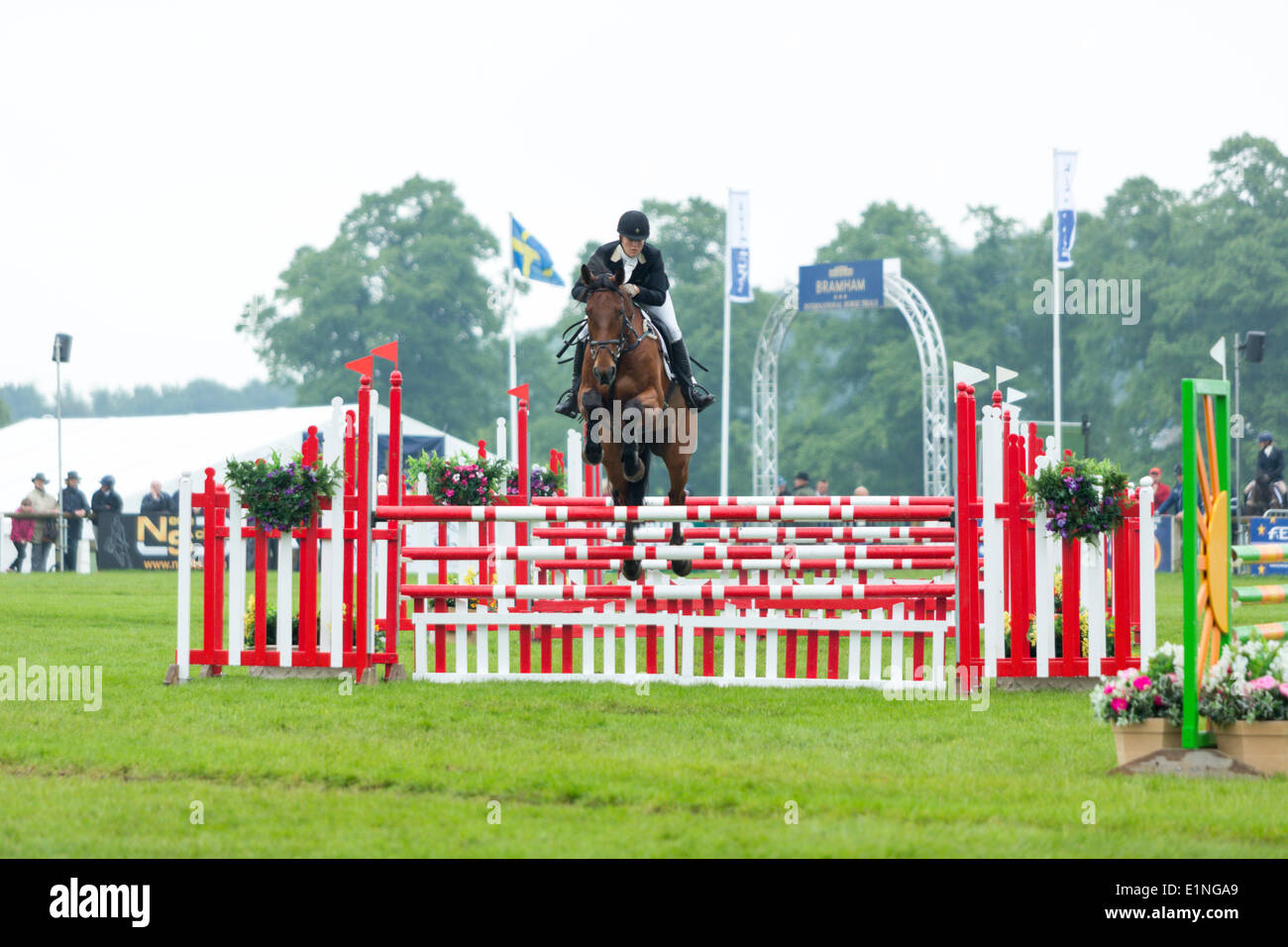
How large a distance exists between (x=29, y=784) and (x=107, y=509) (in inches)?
779

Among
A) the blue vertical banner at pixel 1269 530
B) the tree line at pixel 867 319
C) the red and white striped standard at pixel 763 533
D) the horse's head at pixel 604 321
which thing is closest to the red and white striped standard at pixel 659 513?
the horse's head at pixel 604 321

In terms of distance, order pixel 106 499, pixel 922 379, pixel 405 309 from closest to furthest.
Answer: pixel 106 499
pixel 922 379
pixel 405 309

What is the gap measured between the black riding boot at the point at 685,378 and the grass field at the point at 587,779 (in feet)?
7.93

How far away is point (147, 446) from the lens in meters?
29.9

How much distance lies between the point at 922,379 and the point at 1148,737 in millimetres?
30260

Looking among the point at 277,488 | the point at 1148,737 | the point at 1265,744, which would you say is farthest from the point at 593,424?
the point at 1265,744

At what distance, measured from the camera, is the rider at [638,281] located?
29.2ft

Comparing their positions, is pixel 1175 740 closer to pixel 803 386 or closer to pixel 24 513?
pixel 24 513

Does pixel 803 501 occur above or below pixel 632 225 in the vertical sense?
below

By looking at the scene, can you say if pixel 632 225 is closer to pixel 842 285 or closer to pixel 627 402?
pixel 627 402

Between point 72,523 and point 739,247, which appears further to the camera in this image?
point 739,247
